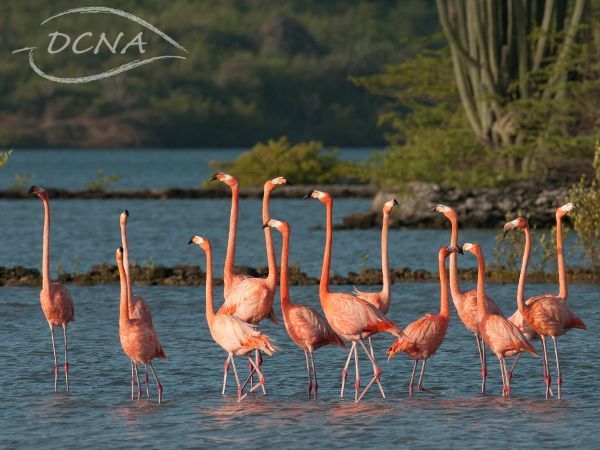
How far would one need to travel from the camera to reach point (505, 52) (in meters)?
36.9

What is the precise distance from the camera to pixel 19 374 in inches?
612

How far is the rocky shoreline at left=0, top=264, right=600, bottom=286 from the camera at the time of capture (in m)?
23.8

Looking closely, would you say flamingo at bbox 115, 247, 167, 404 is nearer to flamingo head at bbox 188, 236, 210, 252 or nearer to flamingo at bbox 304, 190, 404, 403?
flamingo head at bbox 188, 236, 210, 252

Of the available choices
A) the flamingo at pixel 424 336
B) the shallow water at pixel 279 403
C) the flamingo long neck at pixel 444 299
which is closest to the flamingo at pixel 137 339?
the shallow water at pixel 279 403

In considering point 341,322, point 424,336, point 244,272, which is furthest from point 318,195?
point 244,272

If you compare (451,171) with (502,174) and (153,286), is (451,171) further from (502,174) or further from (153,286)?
(153,286)

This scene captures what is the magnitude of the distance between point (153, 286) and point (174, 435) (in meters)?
11.5

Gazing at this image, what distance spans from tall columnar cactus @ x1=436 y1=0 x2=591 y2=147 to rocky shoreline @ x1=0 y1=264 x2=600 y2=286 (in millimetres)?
12850

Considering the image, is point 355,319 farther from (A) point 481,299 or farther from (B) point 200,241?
(B) point 200,241

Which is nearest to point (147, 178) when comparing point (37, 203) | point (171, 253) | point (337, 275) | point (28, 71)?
point (37, 203)

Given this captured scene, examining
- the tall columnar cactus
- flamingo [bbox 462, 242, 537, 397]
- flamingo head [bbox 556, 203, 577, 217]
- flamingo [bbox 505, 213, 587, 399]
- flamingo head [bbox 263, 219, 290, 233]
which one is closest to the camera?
flamingo [bbox 462, 242, 537, 397]

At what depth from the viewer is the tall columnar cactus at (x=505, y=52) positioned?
36125mm

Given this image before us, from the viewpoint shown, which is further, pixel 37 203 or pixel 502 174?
pixel 37 203

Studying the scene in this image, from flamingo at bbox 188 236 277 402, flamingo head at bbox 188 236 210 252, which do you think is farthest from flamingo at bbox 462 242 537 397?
flamingo head at bbox 188 236 210 252
